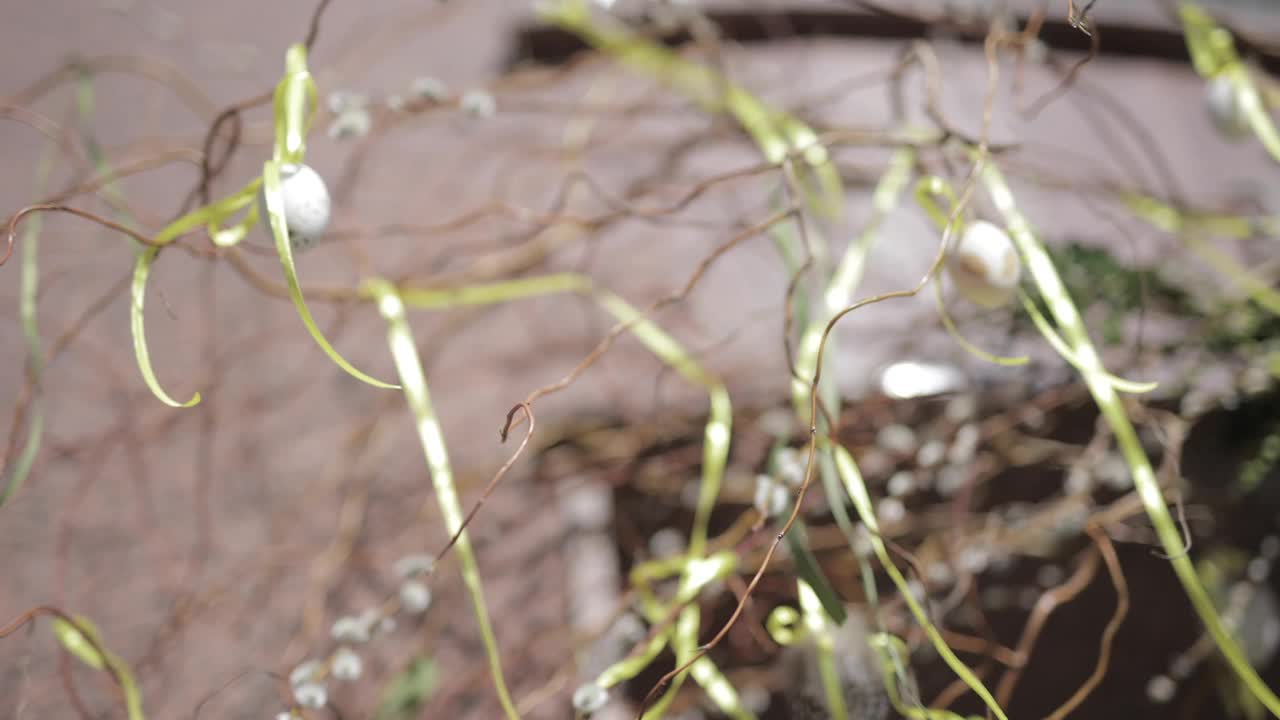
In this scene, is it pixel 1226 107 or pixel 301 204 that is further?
pixel 1226 107

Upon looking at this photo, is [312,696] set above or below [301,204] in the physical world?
below

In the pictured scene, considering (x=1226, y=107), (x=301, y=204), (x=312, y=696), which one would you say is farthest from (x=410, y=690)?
(x=1226, y=107)

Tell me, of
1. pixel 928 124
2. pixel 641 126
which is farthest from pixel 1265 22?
pixel 641 126

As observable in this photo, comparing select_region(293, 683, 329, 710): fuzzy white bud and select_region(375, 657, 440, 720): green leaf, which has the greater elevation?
select_region(293, 683, 329, 710): fuzzy white bud

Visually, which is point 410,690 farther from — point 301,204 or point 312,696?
point 301,204

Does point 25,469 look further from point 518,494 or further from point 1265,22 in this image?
point 1265,22

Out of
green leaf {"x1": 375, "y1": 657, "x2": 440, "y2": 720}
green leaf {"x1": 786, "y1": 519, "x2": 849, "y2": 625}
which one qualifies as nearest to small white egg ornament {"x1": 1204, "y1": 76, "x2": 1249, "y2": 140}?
green leaf {"x1": 786, "y1": 519, "x2": 849, "y2": 625}

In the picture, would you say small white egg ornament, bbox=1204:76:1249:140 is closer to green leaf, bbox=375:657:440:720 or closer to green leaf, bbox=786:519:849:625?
green leaf, bbox=786:519:849:625
